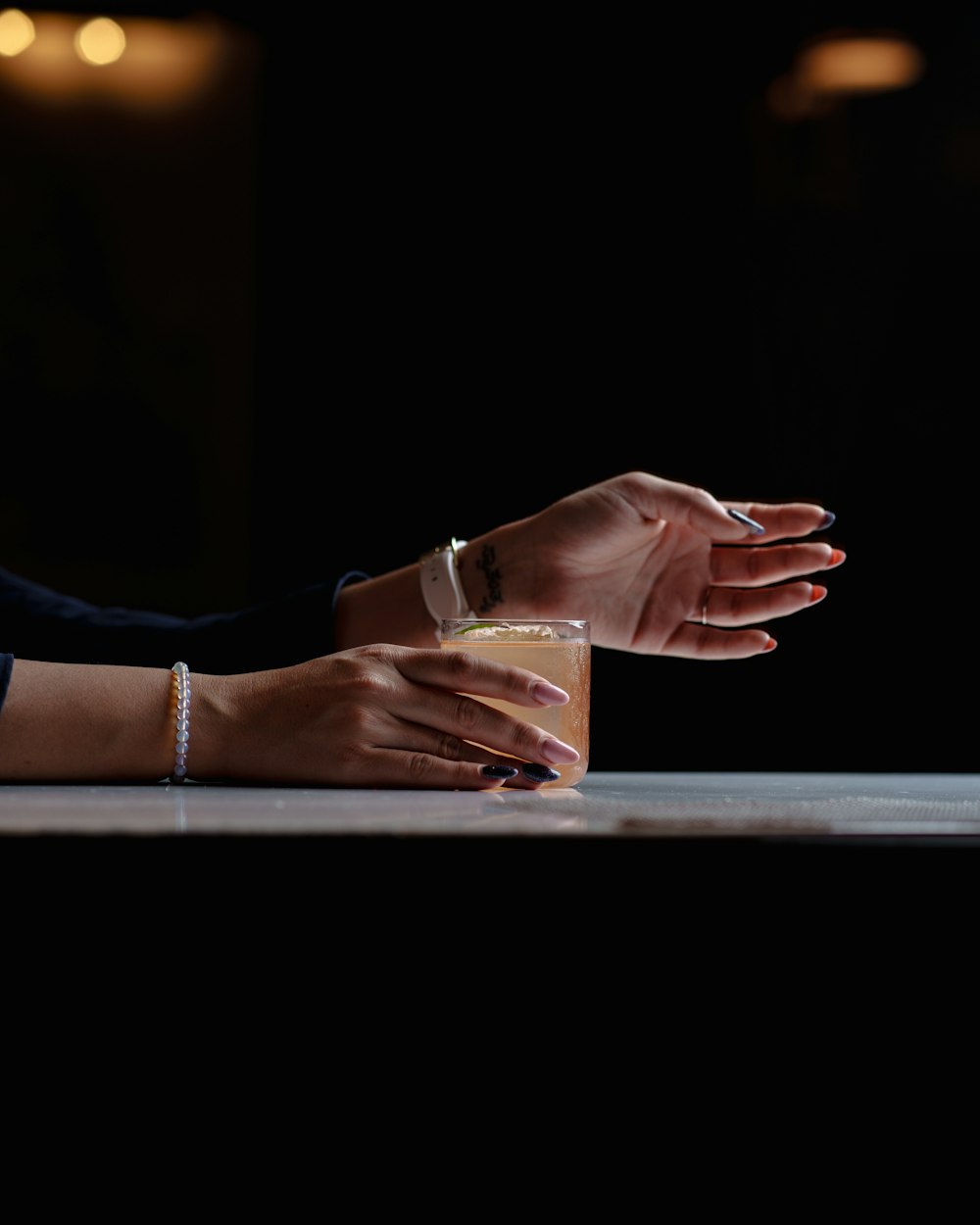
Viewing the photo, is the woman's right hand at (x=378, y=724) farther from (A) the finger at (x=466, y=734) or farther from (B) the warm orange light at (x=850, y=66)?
→ (B) the warm orange light at (x=850, y=66)

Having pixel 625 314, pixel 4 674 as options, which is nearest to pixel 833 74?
pixel 625 314

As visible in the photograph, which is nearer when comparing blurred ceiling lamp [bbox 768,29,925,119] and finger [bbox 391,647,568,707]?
finger [bbox 391,647,568,707]

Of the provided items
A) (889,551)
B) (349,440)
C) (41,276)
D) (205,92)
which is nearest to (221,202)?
(205,92)

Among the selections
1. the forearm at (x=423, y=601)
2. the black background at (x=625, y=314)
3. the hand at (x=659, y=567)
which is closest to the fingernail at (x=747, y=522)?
the hand at (x=659, y=567)

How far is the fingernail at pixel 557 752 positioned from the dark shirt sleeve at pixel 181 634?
58cm

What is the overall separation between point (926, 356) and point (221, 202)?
4.30 ft

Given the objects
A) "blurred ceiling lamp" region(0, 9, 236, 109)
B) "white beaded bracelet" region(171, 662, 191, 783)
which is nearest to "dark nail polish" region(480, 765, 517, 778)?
"white beaded bracelet" region(171, 662, 191, 783)

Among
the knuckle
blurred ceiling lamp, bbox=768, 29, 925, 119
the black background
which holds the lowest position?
the knuckle

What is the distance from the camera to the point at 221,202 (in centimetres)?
225

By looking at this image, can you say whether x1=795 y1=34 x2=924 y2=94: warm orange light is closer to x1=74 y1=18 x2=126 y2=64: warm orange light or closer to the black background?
the black background

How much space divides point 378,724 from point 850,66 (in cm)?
183

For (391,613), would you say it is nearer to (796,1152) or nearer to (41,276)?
(796,1152)

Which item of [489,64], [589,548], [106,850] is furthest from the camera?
[489,64]

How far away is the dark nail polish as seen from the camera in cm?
86
